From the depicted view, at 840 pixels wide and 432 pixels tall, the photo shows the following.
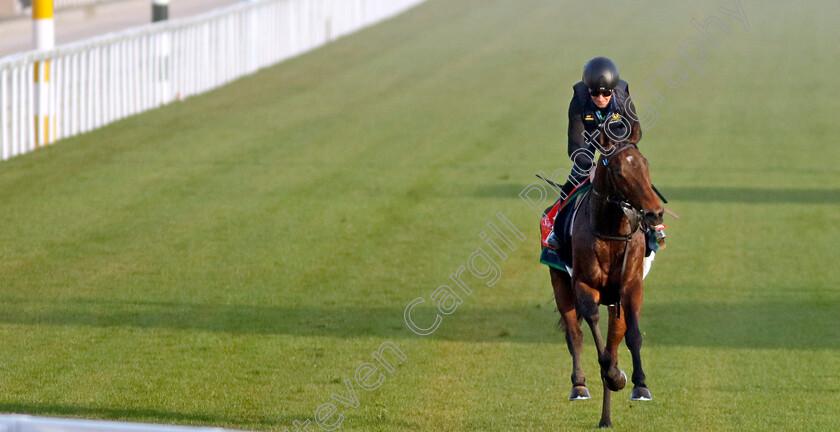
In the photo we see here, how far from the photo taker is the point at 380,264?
44.6ft

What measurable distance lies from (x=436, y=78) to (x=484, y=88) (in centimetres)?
189

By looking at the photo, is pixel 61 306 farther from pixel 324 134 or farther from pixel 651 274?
pixel 324 134

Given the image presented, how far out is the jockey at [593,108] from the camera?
799 centimetres

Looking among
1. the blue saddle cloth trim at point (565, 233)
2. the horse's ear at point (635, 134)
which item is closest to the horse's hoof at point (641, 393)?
the blue saddle cloth trim at point (565, 233)

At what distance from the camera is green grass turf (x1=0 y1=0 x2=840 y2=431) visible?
8.80m

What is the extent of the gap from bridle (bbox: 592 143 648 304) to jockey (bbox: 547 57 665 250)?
354mm

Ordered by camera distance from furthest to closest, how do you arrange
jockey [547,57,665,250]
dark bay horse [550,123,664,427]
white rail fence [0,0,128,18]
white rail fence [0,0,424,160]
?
white rail fence [0,0,128,18]
white rail fence [0,0,424,160]
jockey [547,57,665,250]
dark bay horse [550,123,664,427]

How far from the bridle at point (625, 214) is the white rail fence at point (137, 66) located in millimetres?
12525

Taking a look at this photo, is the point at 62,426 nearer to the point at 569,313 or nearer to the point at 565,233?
the point at 565,233

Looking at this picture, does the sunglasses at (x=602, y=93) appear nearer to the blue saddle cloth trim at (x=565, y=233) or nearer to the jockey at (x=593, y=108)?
the jockey at (x=593, y=108)

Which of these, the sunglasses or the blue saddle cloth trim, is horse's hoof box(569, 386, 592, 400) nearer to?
the blue saddle cloth trim

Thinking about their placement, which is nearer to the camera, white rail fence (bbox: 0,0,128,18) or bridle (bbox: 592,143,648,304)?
bridle (bbox: 592,143,648,304)

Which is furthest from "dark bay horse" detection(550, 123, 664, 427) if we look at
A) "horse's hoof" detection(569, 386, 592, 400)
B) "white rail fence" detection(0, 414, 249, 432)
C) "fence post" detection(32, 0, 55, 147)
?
"fence post" detection(32, 0, 55, 147)

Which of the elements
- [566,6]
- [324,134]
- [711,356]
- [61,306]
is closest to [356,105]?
[324,134]
